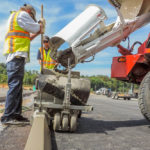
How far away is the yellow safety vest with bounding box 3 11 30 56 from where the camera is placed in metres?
3.19

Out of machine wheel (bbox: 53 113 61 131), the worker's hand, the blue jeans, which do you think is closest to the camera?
machine wheel (bbox: 53 113 61 131)

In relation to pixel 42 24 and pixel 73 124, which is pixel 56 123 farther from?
pixel 42 24

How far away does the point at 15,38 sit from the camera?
10.5 ft

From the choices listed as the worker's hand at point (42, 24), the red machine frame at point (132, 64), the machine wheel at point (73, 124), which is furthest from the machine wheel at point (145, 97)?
the worker's hand at point (42, 24)

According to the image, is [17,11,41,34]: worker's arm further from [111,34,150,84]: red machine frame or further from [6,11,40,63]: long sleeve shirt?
[111,34,150,84]: red machine frame

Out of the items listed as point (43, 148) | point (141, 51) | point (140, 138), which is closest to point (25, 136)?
point (43, 148)

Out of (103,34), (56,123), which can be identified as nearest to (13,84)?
(56,123)

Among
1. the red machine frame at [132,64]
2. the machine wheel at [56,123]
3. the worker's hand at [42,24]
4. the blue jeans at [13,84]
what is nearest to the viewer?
the machine wheel at [56,123]

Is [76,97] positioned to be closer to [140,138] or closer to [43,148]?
[140,138]

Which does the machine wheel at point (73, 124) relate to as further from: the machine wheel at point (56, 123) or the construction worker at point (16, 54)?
the construction worker at point (16, 54)

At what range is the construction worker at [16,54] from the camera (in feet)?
10.3

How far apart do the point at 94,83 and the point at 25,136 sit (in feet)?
330

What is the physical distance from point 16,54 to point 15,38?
0.85 feet

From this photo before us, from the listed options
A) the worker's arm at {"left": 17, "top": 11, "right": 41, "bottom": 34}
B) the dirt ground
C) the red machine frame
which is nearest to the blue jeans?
the dirt ground
